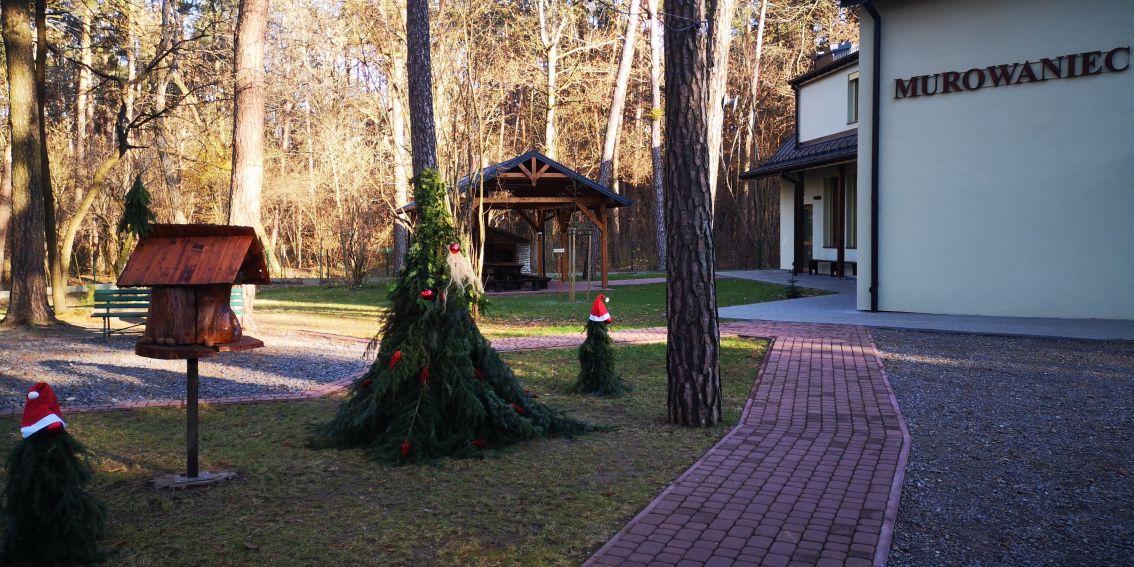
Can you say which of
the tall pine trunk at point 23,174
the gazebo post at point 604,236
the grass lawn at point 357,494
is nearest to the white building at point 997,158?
the grass lawn at point 357,494

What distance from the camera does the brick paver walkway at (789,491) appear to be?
3.92 m

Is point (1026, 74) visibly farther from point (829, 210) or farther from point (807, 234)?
point (807, 234)

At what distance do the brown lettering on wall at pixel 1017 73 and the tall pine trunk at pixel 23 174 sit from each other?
14.4m

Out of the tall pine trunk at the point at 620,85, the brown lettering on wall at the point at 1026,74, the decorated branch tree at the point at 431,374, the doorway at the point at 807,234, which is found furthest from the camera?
the tall pine trunk at the point at 620,85

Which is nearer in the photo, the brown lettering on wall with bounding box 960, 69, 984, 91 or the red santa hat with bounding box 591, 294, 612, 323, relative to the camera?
the red santa hat with bounding box 591, 294, 612, 323

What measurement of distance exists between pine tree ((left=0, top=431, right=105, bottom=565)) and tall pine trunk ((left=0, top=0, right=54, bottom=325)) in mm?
11622

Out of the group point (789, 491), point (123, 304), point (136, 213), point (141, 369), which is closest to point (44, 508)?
point (136, 213)

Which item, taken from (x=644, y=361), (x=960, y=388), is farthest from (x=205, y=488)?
(x=960, y=388)

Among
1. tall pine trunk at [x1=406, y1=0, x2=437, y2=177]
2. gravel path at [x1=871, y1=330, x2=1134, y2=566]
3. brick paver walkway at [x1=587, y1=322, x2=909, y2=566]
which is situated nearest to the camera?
brick paver walkway at [x1=587, y1=322, x2=909, y2=566]

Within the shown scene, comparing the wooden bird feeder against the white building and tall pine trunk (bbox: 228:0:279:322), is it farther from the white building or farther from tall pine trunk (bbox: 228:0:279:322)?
the white building

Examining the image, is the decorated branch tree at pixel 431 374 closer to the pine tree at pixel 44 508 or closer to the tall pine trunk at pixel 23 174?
the pine tree at pixel 44 508

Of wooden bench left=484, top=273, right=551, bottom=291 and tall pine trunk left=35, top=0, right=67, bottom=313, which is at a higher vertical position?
tall pine trunk left=35, top=0, right=67, bottom=313

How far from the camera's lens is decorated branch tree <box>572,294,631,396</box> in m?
8.00

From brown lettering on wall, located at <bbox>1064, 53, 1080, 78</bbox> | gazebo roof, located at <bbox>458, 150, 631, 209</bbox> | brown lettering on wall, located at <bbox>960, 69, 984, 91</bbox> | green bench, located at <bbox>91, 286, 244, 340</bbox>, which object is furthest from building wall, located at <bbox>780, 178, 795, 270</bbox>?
green bench, located at <bbox>91, 286, 244, 340</bbox>
